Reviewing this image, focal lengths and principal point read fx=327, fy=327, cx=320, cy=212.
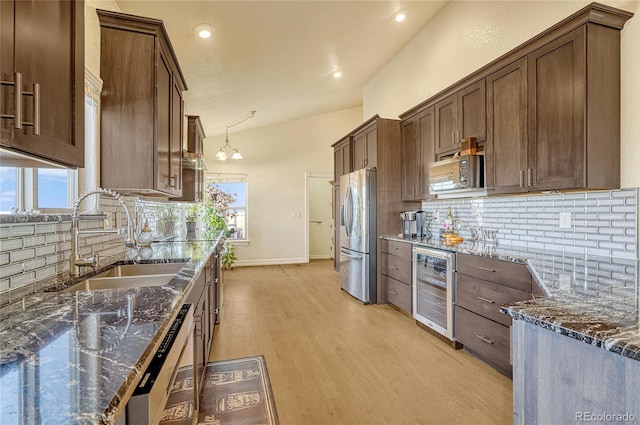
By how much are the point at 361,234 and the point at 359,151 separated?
1.31m

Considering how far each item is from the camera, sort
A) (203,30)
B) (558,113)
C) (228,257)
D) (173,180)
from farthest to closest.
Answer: (228,257), (203,30), (173,180), (558,113)

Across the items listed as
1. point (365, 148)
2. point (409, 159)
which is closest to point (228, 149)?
point (365, 148)

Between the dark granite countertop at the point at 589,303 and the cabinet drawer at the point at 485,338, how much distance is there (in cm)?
57

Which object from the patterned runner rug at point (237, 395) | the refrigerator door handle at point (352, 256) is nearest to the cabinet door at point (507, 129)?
the refrigerator door handle at point (352, 256)

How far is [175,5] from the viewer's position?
254cm

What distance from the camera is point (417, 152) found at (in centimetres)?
386

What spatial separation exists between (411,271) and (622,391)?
106 inches

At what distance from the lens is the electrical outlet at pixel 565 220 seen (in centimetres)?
243

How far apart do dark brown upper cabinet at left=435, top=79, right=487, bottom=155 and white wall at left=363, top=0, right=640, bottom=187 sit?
47 cm

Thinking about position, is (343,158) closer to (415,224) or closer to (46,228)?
(415,224)

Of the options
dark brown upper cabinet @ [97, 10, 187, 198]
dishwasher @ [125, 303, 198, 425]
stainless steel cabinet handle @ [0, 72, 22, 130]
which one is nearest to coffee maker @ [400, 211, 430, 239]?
dark brown upper cabinet @ [97, 10, 187, 198]

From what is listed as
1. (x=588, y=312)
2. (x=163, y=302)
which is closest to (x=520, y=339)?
(x=588, y=312)

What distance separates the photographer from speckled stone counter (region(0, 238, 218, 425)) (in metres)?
0.54

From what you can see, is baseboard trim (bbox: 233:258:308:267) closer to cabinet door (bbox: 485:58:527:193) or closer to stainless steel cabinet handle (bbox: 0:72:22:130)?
cabinet door (bbox: 485:58:527:193)
